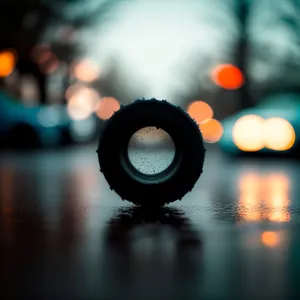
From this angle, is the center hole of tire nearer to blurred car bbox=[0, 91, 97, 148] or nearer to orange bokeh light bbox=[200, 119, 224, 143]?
blurred car bbox=[0, 91, 97, 148]

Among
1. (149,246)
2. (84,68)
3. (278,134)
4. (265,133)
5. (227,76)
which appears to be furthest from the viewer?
(84,68)

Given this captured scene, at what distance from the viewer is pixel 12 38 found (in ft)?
113

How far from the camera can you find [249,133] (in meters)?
16.7

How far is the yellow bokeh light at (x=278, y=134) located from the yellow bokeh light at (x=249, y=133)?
139mm

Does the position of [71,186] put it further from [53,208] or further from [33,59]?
[33,59]

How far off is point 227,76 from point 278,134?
8843 mm

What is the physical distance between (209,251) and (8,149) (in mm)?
18955

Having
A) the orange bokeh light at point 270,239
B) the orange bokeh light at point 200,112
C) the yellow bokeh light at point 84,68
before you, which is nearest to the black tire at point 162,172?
the orange bokeh light at point 270,239

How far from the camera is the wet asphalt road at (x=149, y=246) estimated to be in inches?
157

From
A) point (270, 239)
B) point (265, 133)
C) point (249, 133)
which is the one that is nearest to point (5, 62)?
point (249, 133)

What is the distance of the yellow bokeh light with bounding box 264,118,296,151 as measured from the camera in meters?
16.1

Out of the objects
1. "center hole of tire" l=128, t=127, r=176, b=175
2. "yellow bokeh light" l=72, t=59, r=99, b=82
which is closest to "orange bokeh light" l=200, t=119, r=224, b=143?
"yellow bokeh light" l=72, t=59, r=99, b=82

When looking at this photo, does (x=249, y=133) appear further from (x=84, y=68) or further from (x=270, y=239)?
(x=84, y=68)

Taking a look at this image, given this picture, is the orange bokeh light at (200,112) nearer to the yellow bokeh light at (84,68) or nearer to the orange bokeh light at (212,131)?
the yellow bokeh light at (84,68)
